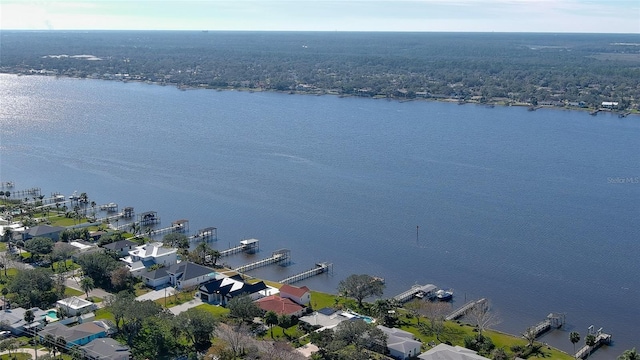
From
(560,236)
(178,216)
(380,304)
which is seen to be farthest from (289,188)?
(380,304)

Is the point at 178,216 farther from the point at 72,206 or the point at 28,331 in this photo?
the point at 28,331

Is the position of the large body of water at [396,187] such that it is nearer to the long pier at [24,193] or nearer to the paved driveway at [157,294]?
the long pier at [24,193]

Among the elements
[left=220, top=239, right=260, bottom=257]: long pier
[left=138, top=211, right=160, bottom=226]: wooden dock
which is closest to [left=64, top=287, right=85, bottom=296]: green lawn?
[left=220, top=239, right=260, bottom=257]: long pier

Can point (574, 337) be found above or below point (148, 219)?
below

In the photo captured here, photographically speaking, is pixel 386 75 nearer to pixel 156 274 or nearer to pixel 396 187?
pixel 396 187

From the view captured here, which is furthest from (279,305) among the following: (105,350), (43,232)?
(43,232)
